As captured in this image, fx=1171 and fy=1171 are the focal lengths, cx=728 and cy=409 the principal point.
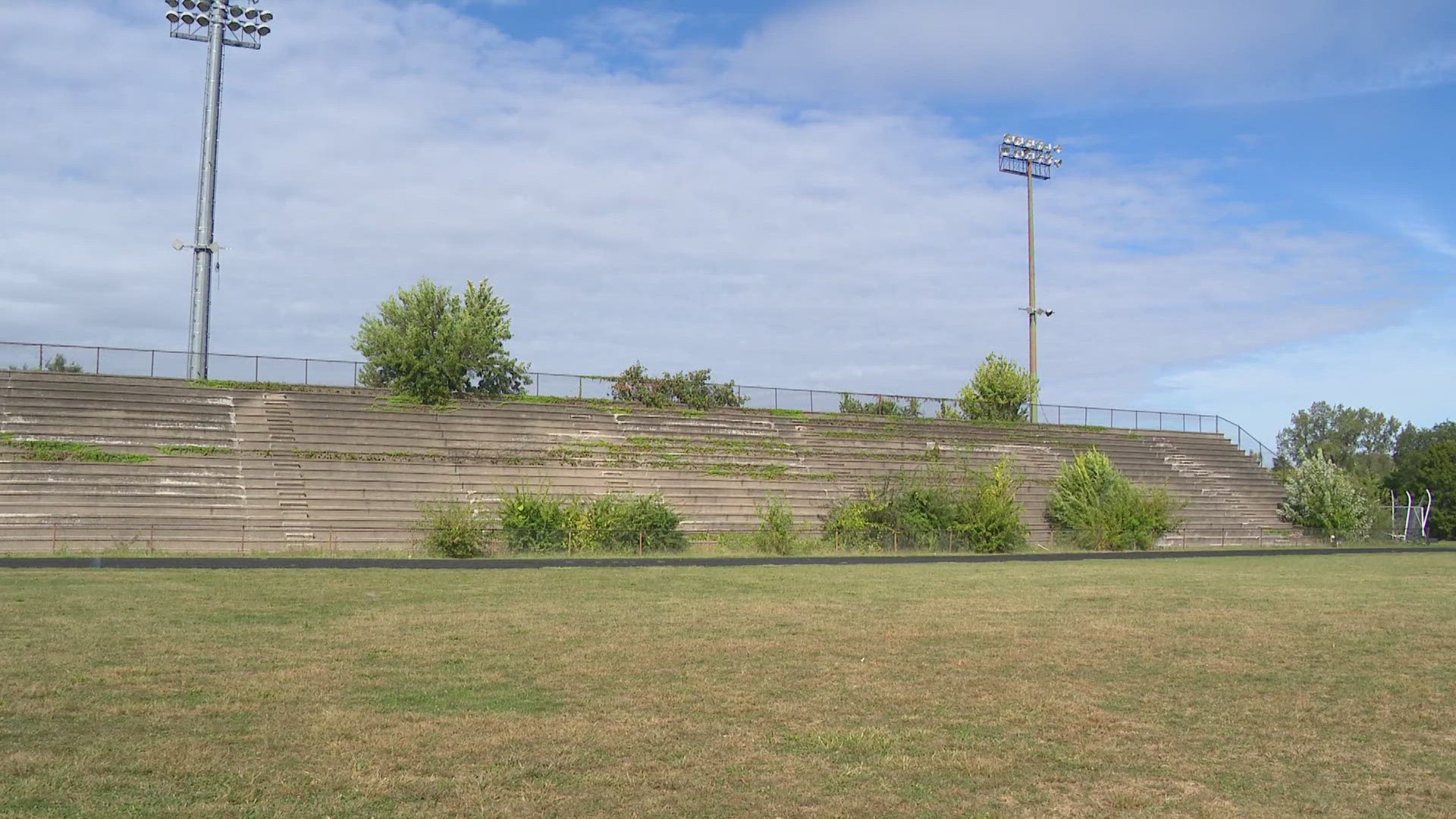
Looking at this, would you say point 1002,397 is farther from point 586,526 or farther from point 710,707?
point 710,707

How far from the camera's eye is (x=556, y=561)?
1272 inches

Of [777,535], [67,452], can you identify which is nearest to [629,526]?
[777,535]

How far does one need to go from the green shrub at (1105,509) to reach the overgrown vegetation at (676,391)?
15.4 m

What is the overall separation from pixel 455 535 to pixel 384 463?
29.8ft

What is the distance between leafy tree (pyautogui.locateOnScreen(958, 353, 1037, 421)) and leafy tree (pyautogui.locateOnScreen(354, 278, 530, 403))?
88.3ft

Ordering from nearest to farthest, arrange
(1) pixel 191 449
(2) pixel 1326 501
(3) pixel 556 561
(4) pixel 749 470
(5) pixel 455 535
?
1. (3) pixel 556 561
2. (5) pixel 455 535
3. (1) pixel 191 449
4. (4) pixel 749 470
5. (2) pixel 1326 501

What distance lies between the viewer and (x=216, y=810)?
7180 millimetres

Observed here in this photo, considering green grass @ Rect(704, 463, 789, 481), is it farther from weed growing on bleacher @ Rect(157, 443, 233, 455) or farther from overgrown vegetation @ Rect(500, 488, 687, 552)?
weed growing on bleacher @ Rect(157, 443, 233, 455)

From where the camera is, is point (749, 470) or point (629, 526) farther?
point (749, 470)

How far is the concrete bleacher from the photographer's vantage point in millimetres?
35594

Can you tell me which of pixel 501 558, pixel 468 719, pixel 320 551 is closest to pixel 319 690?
pixel 468 719

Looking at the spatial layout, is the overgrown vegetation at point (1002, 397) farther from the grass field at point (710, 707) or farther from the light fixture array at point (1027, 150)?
the grass field at point (710, 707)

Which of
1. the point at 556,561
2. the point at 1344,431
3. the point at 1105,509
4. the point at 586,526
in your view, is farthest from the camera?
the point at 1344,431

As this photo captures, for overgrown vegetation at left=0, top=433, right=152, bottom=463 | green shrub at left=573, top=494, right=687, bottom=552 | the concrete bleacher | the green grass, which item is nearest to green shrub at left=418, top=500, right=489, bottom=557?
the concrete bleacher
